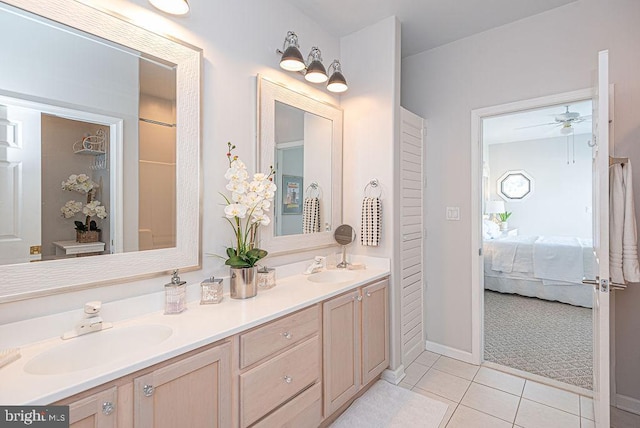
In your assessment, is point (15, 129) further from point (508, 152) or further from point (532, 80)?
point (508, 152)

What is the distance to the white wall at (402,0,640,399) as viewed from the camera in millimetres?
2072

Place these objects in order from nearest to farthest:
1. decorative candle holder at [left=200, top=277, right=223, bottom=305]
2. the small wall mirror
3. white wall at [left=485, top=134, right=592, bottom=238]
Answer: decorative candle holder at [left=200, top=277, right=223, bottom=305], the small wall mirror, white wall at [left=485, top=134, right=592, bottom=238]

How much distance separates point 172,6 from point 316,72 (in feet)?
3.07

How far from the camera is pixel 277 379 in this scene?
1501 mm

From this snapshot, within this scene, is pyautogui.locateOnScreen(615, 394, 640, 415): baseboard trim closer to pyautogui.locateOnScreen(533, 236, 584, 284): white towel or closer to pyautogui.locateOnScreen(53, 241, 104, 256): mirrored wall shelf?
pyautogui.locateOnScreen(533, 236, 584, 284): white towel

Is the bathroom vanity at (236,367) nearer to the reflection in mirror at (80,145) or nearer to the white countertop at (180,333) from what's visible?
the white countertop at (180,333)

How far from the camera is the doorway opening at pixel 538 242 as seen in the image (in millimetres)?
2721

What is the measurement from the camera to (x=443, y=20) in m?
2.47

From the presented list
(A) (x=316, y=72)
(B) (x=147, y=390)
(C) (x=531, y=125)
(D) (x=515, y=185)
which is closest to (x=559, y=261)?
(C) (x=531, y=125)

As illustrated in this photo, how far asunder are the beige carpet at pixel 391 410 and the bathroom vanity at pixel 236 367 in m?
0.12

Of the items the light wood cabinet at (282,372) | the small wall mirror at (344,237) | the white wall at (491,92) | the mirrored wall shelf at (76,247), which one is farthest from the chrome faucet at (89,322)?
the white wall at (491,92)

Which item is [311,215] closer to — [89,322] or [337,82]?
[337,82]

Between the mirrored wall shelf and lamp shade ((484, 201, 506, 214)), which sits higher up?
lamp shade ((484, 201, 506, 214))

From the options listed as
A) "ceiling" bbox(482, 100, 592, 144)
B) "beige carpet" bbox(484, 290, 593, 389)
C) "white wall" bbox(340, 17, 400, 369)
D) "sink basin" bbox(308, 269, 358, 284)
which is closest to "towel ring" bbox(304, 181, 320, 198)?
"white wall" bbox(340, 17, 400, 369)
